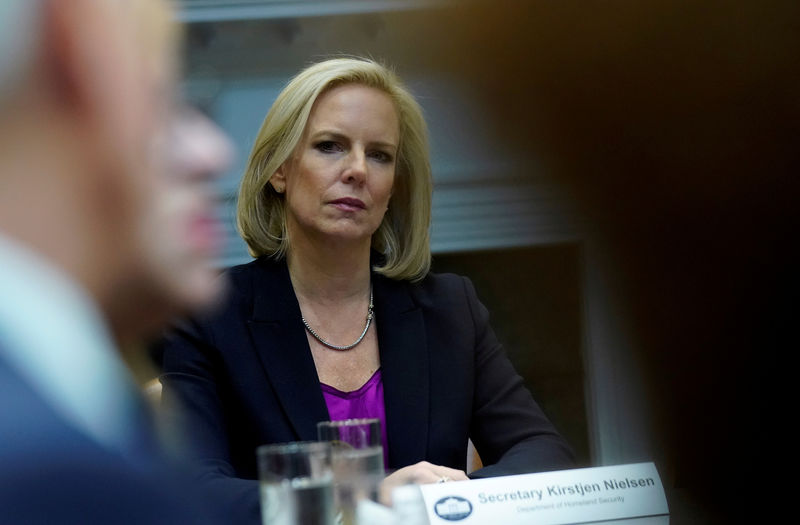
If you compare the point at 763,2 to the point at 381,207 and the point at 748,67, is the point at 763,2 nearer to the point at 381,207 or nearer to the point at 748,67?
the point at 748,67

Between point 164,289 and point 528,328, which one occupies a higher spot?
point 528,328

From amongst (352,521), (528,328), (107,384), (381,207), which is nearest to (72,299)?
(107,384)

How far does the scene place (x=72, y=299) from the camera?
32cm

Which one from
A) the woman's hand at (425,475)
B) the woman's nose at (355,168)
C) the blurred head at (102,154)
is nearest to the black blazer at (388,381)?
the woman's hand at (425,475)

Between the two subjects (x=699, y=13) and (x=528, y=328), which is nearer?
(x=699, y=13)

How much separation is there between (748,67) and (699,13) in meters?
0.02

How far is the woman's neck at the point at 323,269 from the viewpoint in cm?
218

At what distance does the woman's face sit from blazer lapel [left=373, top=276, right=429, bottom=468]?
0.47 feet

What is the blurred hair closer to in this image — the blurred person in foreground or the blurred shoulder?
the blurred person in foreground

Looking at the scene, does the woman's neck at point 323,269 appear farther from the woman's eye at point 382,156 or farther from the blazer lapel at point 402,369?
the woman's eye at point 382,156

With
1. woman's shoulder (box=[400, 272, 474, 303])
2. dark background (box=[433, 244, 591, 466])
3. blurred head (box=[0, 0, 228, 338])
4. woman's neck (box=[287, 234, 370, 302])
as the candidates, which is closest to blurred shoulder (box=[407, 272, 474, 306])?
woman's shoulder (box=[400, 272, 474, 303])

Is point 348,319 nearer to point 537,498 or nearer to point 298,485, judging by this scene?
point 537,498

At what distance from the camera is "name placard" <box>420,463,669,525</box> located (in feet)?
4.83

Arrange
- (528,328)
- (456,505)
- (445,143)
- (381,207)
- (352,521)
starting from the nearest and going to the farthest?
(445,143) → (352,521) → (456,505) → (381,207) → (528,328)
